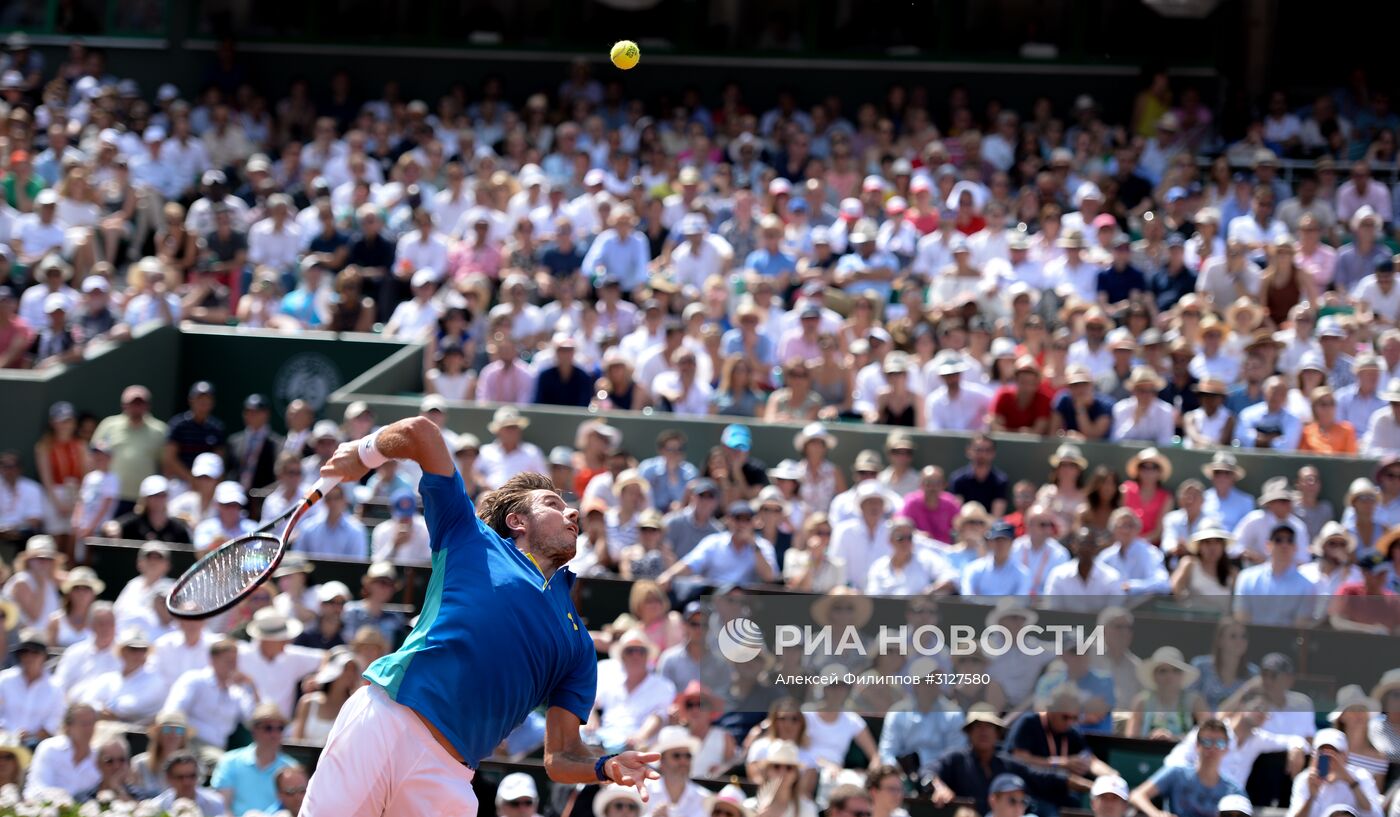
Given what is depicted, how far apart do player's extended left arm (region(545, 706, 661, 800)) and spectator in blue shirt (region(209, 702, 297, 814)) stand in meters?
4.62

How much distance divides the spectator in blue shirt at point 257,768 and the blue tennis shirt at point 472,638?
15.4 feet

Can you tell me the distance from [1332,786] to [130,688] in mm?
6497

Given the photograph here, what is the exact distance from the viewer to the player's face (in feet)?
17.4

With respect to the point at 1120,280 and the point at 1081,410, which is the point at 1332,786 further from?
the point at 1120,280

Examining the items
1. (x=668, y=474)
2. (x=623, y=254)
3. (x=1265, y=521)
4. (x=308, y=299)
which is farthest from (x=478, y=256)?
(x=1265, y=521)

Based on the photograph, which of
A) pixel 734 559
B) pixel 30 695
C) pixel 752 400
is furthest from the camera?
A: pixel 752 400

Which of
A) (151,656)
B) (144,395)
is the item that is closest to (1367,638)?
(151,656)

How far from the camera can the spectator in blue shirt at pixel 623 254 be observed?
15359 mm

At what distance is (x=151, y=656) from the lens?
10898 mm

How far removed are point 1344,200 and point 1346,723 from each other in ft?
24.9

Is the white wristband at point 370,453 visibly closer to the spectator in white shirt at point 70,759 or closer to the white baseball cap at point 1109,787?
the white baseball cap at point 1109,787

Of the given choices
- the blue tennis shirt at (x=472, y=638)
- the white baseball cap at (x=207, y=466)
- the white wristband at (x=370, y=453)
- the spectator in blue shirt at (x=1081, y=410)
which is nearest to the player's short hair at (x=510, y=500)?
the blue tennis shirt at (x=472, y=638)

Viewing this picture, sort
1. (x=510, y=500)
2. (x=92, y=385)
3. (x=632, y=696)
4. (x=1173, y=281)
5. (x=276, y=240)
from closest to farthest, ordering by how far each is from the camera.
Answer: (x=510, y=500) → (x=632, y=696) → (x=1173, y=281) → (x=92, y=385) → (x=276, y=240)

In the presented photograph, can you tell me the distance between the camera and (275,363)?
15.3 metres
